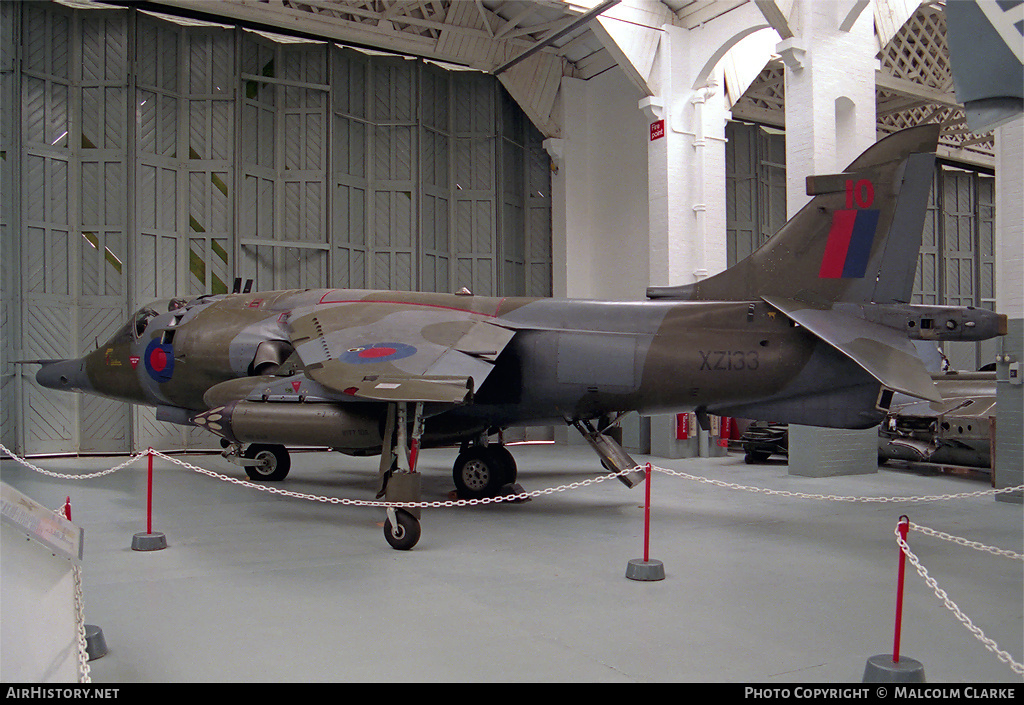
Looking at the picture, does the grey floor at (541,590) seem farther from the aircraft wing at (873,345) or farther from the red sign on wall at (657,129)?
the red sign on wall at (657,129)

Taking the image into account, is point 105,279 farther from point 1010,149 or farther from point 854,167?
point 1010,149

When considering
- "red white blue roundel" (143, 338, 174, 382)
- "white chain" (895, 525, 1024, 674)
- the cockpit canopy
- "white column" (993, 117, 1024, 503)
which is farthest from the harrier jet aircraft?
"white column" (993, 117, 1024, 503)

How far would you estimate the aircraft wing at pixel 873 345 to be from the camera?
643 cm

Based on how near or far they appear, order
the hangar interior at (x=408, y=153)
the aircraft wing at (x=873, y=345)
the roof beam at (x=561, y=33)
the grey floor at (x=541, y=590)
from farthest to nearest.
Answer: the roof beam at (x=561, y=33)
the hangar interior at (x=408, y=153)
the aircraft wing at (x=873, y=345)
the grey floor at (x=541, y=590)

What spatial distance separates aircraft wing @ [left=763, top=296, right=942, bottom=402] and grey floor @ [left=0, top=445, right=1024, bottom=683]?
159cm

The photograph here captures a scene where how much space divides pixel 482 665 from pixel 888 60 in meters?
19.2

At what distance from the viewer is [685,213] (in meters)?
15.2

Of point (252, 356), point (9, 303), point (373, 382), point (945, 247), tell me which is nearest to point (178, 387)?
point (252, 356)

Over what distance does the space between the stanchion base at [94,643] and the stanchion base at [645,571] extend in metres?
3.70

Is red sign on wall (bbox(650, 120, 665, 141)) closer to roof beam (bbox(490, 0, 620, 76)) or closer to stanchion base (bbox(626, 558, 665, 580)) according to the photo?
roof beam (bbox(490, 0, 620, 76))

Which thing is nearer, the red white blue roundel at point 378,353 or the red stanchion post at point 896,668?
the red stanchion post at point 896,668

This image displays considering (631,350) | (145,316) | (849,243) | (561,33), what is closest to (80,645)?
(631,350)

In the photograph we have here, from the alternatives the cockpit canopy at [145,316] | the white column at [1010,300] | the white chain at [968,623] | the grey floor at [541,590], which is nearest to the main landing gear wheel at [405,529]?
the grey floor at [541,590]

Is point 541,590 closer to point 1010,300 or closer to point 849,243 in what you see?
point 849,243
